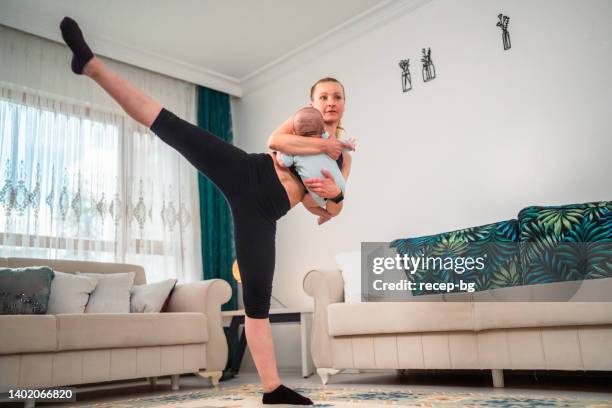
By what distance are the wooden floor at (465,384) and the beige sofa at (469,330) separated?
0.37 ft

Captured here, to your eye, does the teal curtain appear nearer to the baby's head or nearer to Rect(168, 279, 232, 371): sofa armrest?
Rect(168, 279, 232, 371): sofa armrest

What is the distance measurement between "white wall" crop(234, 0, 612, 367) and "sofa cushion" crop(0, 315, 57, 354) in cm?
240

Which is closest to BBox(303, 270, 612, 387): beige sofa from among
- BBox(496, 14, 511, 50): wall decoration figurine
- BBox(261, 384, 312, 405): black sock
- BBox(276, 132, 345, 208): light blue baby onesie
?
BBox(261, 384, 312, 405): black sock

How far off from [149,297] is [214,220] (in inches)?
73.2

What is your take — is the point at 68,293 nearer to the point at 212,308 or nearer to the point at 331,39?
the point at 212,308

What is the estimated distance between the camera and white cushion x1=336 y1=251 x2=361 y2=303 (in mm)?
3180

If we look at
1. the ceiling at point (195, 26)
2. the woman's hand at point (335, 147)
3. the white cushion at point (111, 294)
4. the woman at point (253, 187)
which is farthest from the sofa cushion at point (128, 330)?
the ceiling at point (195, 26)

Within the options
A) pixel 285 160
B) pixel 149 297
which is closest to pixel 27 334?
pixel 149 297

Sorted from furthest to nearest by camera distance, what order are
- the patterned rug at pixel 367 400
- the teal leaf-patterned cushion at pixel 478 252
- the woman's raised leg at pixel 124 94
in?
the teal leaf-patterned cushion at pixel 478 252 → the patterned rug at pixel 367 400 → the woman's raised leg at pixel 124 94

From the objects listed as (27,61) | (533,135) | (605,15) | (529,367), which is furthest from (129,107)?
(27,61)

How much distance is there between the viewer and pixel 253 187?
1.77 meters

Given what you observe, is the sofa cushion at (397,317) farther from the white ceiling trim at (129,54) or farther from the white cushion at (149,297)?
the white ceiling trim at (129,54)

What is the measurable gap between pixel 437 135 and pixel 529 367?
1.92 metres

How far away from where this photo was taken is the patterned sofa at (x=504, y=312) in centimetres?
223
